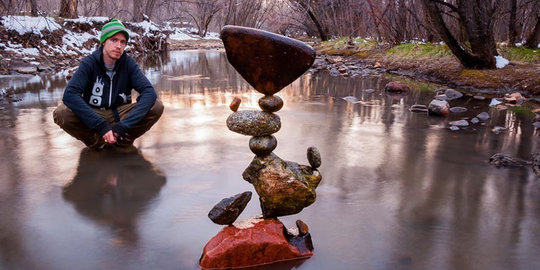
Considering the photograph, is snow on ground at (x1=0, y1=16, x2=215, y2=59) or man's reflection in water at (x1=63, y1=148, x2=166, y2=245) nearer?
man's reflection in water at (x1=63, y1=148, x2=166, y2=245)

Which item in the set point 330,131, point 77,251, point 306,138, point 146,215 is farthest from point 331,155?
point 77,251

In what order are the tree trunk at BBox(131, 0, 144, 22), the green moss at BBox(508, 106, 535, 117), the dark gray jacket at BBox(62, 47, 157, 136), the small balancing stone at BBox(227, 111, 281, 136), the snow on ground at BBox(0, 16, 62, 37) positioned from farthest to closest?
1. the tree trunk at BBox(131, 0, 144, 22)
2. the snow on ground at BBox(0, 16, 62, 37)
3. the green moss at BBox(508, 106, 535, 117)
4. the dark gray jacket at BBox(62, 47, 157, 136)
5. the small balancing stone at BBox(227, 111, 281, 136)

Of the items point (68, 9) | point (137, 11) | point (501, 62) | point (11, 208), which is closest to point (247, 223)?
point (11, 208)

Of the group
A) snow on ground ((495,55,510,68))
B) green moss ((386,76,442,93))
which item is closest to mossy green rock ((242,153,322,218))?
green moss ((386,76,442,93))

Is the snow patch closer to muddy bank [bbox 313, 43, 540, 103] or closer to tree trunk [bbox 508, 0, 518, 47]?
muddy bank [bbox 313, 43, 540, 103]

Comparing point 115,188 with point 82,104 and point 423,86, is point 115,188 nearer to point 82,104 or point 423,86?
point 82,104

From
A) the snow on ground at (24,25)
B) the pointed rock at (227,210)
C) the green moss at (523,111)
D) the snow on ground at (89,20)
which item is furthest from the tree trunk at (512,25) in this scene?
the snow on ground at (89,20)

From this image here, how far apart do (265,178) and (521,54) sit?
9253 millimetres

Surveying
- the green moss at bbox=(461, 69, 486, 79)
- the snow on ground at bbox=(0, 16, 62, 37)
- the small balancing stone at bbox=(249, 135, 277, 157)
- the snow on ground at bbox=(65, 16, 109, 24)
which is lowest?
the small balancing stone at bbox=(249, 135, 277, 157)

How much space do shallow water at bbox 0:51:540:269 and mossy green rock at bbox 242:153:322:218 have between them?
0.28 meters

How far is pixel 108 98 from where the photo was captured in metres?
4.21

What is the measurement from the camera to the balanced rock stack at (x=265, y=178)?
2258 mm

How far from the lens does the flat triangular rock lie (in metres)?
2.39

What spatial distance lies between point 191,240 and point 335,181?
1.45 metres
